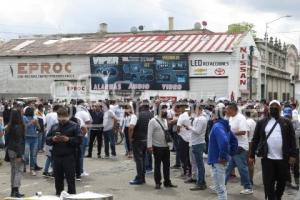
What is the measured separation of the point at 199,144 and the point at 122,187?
1861mm

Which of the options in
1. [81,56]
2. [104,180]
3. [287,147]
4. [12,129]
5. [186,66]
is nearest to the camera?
[287,147]

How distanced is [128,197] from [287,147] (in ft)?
11.3

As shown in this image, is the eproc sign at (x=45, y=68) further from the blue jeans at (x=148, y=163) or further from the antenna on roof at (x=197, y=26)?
the blue jeans at (x=148, y=163)

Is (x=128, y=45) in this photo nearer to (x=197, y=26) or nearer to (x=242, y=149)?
(x=197, y=26)

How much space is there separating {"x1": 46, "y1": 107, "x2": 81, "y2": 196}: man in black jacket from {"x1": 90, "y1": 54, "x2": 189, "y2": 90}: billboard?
2952 cm

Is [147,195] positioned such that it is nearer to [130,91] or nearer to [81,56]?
[130,91]

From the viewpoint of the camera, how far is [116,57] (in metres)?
40.2

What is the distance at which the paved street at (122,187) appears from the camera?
10750 mm

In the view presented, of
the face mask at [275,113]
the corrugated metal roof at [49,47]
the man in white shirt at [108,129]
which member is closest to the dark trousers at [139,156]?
the face mask at [275,113]

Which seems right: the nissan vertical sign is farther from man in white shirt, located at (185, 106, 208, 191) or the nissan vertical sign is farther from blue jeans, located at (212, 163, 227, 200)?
blue jeans, located at (212, 163, 227, 200)

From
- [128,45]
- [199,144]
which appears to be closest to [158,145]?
[199,144]

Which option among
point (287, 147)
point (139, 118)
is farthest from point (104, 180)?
point (287, 147)

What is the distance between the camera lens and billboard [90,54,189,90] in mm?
38406

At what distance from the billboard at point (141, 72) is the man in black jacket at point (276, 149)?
2952 cm
